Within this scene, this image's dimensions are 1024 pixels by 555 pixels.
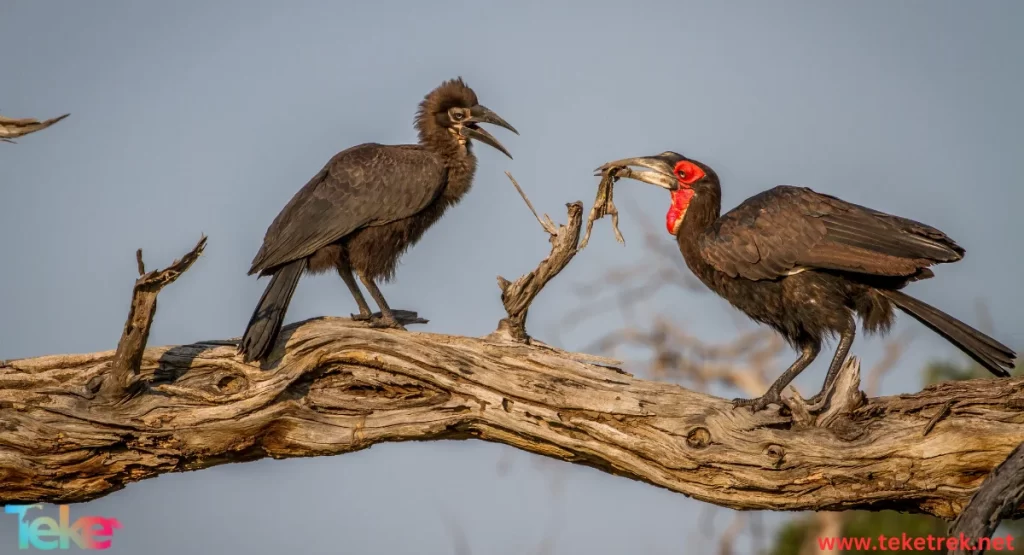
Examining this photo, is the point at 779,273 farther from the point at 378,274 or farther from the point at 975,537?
the point at 378,274

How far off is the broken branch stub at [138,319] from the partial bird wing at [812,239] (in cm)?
273

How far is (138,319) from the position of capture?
15.1 ft

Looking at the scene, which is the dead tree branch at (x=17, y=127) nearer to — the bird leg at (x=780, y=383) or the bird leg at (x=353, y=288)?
the bird leg at (x=353, y=288)

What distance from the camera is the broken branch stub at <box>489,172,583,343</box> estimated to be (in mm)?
4988

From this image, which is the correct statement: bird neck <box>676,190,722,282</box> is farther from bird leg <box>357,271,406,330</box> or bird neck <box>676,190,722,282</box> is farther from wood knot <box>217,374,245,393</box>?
wood knot <box>217,374,245,393</box>

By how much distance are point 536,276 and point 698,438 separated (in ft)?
3.57

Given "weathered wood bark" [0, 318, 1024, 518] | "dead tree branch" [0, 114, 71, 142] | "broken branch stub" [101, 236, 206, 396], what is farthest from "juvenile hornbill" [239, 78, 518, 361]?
"dead tree branch" [0, 114, 71, 142]

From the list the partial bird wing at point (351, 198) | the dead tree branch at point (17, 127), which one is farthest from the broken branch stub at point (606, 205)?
the dead tree branch at point (17, 127)

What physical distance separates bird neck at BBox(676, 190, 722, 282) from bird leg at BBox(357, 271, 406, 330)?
165cm

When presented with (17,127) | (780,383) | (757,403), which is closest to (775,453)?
(757,403)

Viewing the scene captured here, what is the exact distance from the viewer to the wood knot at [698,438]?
15.6 feet

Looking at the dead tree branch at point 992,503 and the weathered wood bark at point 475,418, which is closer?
the dead tree branch at point 992,503

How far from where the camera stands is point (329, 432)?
5.01 meters

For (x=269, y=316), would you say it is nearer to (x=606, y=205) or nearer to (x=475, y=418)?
(x=475, y=418)
